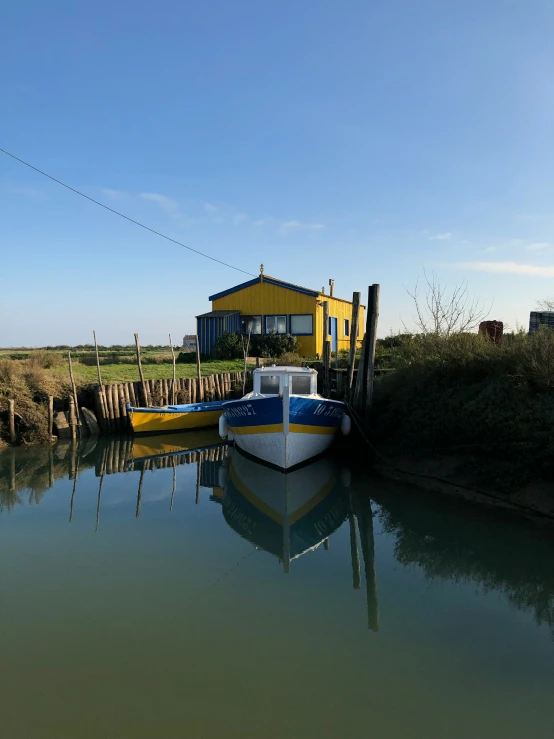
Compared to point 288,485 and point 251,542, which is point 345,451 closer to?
point 288,485

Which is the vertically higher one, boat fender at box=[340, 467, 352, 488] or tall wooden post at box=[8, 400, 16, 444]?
tall wooden post at box=[8, 400, 16, 444]

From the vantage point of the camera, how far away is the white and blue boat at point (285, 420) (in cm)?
1286

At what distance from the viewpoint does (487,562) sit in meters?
7.88

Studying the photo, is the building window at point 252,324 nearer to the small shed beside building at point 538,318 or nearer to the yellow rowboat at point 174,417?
the yellow rowboat at point 174,417

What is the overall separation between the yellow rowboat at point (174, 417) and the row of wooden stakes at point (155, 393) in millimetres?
997

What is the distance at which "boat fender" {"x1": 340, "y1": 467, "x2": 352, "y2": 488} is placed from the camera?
1258 centimetres

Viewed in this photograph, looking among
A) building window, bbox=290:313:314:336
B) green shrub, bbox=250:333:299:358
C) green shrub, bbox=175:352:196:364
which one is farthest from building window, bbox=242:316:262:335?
green shrub, bbox=175:352:196:364

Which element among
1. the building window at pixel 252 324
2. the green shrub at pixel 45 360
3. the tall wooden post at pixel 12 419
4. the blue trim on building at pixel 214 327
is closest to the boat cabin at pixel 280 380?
the tall wooden post at pixel 12 419

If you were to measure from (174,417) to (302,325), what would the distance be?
426 inches

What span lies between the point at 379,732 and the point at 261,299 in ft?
82.2

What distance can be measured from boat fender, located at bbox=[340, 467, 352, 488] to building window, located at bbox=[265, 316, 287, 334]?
48.3 feet

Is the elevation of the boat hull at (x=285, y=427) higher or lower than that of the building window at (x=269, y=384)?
lower


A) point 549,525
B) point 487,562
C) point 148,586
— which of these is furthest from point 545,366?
point 148,586

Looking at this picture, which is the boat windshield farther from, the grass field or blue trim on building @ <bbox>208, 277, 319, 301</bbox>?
blue trim on building @ <bbox>208, 277, 319, 301</bbox>
